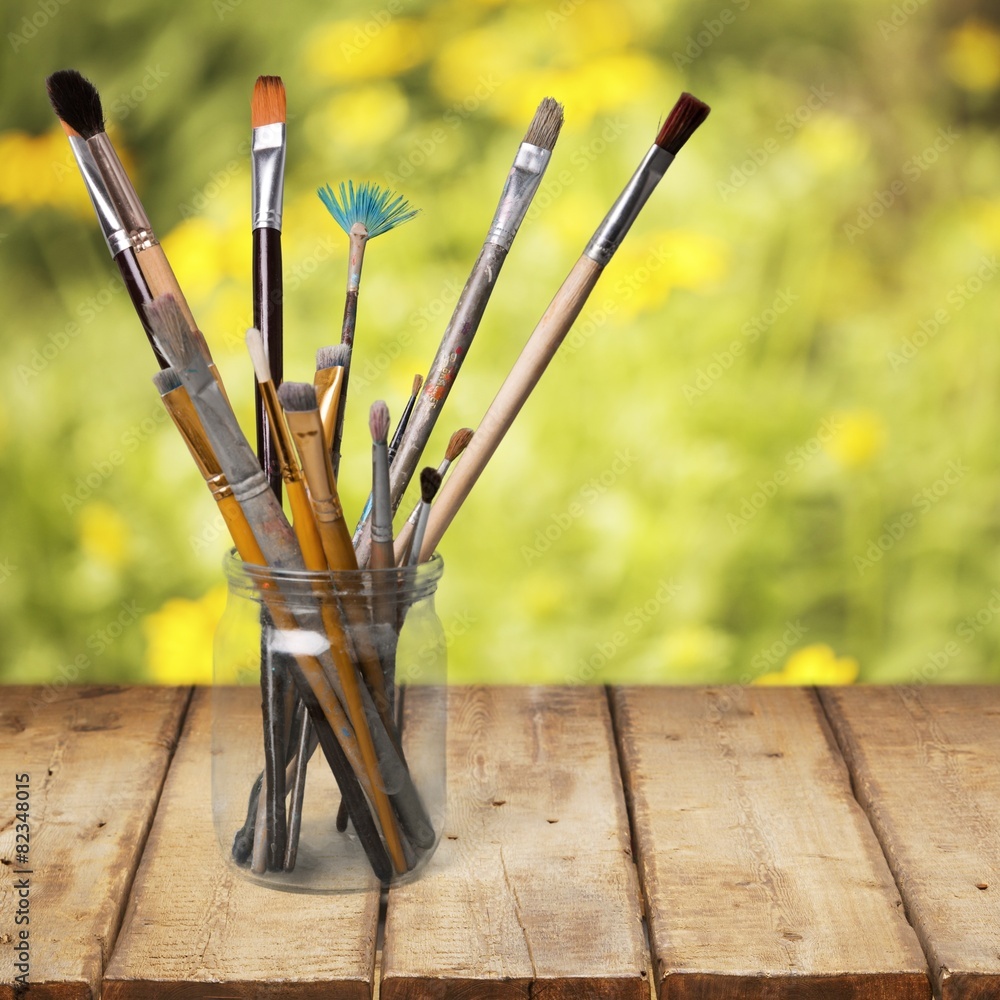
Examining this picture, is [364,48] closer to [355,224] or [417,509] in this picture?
Result: [355,224]

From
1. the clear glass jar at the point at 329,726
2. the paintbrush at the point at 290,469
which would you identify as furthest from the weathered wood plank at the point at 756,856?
the paintbrush at the point at 290,469

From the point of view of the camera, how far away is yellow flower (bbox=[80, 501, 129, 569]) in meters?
1.03

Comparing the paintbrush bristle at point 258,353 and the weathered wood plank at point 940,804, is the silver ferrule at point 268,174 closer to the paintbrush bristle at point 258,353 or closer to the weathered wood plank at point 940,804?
the paintbrush bristle at point 258,353

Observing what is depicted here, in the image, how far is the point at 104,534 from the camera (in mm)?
1031

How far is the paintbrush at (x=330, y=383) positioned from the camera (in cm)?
63

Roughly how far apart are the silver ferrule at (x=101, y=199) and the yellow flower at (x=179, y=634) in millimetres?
458

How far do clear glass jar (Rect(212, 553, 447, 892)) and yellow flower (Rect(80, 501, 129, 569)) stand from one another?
380 mm

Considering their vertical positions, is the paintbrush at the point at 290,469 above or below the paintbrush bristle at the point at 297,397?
below

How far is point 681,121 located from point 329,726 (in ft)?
1.09

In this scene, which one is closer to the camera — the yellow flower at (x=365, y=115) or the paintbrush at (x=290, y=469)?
the paintbrush at (x=290, y=469)

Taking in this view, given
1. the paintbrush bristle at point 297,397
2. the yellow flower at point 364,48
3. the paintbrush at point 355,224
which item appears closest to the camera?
the paintbrush bristle at point 297,397

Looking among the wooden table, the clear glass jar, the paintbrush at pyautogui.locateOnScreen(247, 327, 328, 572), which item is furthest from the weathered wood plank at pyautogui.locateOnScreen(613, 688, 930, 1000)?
the paintbrush at pyautogui.locateOnScreen(247, 327, 328, 572)

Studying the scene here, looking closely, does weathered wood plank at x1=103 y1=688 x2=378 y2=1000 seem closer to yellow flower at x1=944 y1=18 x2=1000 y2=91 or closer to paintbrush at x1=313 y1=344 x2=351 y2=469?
paintbrush at x1=313 y1=344 x2=351 y2=469

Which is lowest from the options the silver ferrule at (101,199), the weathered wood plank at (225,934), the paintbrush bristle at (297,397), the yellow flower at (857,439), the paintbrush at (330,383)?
the weathered wood plank at (225,934)
